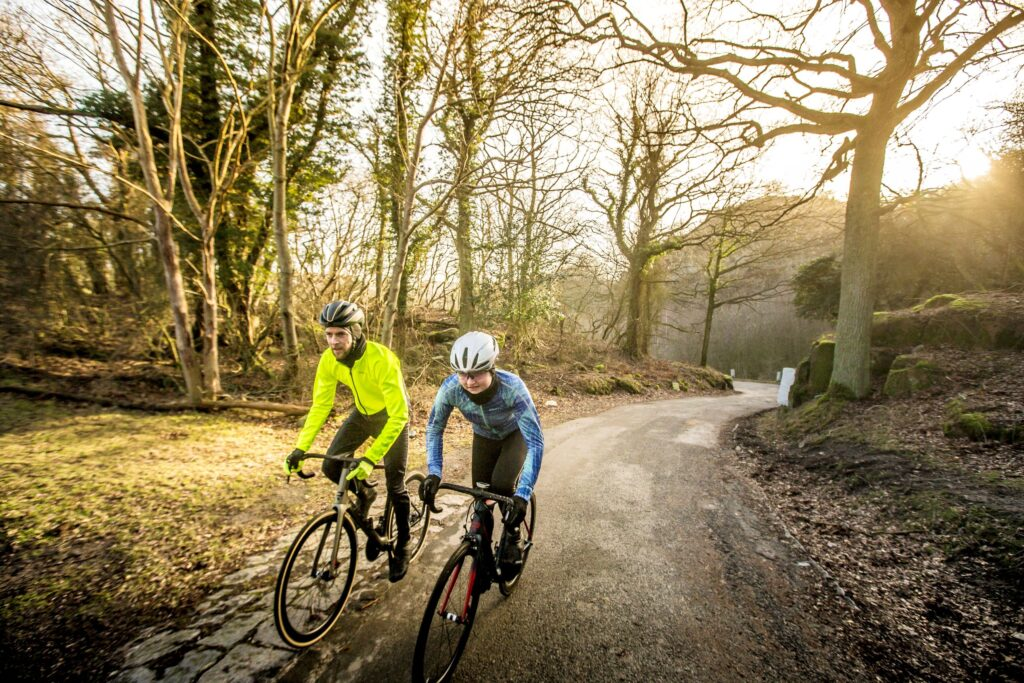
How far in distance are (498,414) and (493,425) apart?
0.49 feet

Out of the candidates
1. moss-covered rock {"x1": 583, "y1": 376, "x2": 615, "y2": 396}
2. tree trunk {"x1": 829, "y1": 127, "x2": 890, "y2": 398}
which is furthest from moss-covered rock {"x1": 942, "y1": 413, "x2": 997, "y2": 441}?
moss-covered rock {"x1": 583, "y1": 376, "x2": 615, "y2": 396}

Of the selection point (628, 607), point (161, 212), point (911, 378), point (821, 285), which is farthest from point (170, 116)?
point (821, 285)

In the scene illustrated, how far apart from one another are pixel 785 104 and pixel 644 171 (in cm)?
933

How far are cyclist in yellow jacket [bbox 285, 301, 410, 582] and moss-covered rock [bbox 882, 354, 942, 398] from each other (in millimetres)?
9072

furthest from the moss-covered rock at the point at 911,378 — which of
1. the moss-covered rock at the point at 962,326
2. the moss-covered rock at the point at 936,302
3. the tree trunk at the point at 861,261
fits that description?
the moss-covered rock at the point at 936,302

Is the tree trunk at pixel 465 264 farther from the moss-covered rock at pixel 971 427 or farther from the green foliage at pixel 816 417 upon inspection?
the moss-covered rock at pixel 971 427

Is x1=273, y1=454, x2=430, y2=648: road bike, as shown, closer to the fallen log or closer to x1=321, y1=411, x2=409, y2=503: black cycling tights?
x1=321, y1=411, x2=409, y2=503: black cycling tights

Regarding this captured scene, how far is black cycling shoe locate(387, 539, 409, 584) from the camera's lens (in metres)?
3.17

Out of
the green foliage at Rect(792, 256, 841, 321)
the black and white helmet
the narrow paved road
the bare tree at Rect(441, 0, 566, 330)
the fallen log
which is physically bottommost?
the narrow paved road

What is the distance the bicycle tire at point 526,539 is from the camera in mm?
2971

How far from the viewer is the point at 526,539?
3703mm

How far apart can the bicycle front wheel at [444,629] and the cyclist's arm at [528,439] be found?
0.54 metres

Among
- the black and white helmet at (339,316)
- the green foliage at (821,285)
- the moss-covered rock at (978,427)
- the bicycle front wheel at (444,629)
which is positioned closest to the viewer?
the bicycle front wheel at (444,629)

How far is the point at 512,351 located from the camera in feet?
50.3
